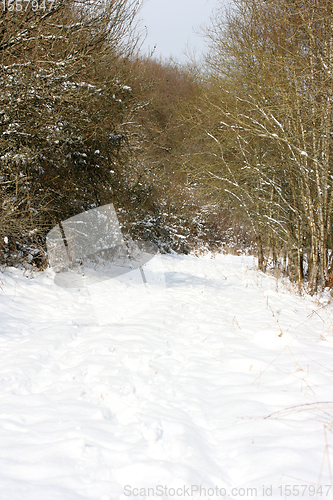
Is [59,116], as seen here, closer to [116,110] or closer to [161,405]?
[116,110]

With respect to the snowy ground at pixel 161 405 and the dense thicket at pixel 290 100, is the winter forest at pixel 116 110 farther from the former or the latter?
the snowy ground at pixel 161 405

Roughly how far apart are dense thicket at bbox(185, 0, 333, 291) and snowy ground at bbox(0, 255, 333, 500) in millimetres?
2535

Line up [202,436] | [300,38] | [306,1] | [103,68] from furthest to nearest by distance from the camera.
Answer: [103,68], [300,38], [306,1], [202,436]

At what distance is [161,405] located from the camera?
2.20 metres

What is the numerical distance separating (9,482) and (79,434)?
1.34ft

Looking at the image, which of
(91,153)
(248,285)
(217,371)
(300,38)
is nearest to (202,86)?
(300,38)

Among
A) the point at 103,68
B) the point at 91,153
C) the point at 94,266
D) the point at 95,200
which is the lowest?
the point at 94,266

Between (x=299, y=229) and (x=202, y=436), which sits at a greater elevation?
(x=299, y=229)

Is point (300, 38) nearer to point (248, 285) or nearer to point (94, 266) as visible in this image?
point (248, 285)

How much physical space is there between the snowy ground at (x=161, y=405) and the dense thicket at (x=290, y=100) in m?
A: 2.53

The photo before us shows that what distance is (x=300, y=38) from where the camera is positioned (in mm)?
5734

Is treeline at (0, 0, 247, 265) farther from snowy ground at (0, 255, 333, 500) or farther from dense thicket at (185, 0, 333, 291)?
dense thicket at (185, 0, 333, 291)

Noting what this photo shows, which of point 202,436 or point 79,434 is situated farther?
point 202,436

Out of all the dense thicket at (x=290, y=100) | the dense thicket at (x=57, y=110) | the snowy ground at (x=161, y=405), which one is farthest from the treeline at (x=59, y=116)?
the dense thicket at (x=290, y=100)
